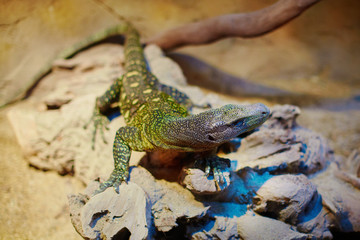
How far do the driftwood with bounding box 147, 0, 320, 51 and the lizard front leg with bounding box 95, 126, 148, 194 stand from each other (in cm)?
358

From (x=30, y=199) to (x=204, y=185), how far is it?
331cm


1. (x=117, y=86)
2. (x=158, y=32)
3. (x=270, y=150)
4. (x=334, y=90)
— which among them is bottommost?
(x=334, y=90)

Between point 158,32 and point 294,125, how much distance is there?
180 inches

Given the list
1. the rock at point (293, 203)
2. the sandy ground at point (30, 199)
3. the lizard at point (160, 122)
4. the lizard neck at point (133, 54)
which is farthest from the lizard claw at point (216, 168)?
the lizard neck at point (133, 54)

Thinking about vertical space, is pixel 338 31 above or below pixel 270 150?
above

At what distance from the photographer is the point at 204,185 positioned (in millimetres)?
3213

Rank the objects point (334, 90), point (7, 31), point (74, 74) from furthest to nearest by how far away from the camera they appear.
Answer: point (334, 90), point (74, 74), point (7, 31)

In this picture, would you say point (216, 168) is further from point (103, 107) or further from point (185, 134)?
point (103, 107)

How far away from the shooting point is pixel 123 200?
311 centimetres

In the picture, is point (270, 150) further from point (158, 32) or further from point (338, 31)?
point (338, 31)

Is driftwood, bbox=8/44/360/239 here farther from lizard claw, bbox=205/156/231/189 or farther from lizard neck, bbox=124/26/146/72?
lizard neck, bbox=124/26/146/72

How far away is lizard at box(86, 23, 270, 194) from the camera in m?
3.10

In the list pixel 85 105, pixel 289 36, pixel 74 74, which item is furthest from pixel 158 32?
pixel 289 36

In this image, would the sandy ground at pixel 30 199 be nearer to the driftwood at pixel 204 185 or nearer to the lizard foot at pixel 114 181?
the driftwood at pixel 204 185
